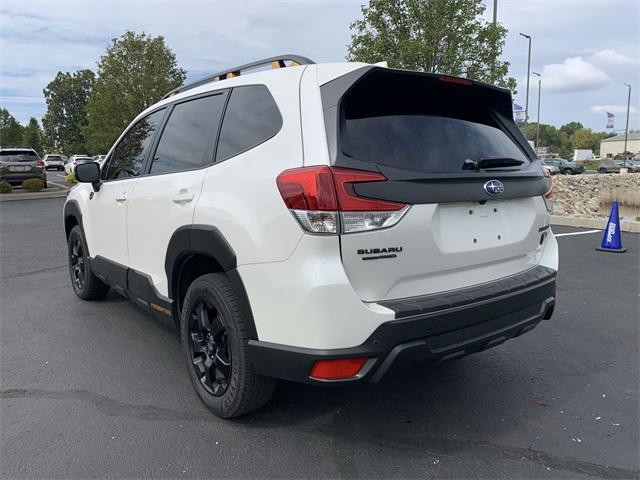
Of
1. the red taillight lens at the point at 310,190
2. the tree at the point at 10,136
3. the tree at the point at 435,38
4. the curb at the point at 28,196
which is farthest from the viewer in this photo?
Result: the tree at the point at 10,136

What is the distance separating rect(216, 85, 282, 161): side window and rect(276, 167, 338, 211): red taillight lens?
38 centimetres

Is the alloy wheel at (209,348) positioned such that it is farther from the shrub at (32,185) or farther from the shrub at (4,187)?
the shrub at (32,185)

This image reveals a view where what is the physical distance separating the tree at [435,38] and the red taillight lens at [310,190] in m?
13.1

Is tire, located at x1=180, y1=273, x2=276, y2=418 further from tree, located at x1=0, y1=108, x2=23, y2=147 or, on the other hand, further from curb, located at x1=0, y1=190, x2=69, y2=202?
tree, located at x1=0, y1=108, x2=23, y2=147

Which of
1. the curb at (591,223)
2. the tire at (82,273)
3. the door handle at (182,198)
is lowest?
the curb at (591,223)

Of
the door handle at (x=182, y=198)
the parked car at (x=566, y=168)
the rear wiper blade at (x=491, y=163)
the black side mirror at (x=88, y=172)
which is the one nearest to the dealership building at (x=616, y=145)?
the parked car at (x=566, y=168)

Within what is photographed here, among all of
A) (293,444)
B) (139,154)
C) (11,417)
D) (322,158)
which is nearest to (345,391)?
(293,444)

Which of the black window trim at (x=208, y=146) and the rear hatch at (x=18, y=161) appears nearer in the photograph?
the black window trim at (x=208, y=146)

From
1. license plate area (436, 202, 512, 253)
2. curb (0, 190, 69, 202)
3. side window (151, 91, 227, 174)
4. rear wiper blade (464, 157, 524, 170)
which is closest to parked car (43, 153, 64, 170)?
curb (0, 190, 69, 202)

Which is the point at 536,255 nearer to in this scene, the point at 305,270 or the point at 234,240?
the point at 305,270

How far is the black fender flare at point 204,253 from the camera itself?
257 cm

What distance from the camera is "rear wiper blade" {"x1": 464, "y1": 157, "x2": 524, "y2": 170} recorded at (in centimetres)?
273

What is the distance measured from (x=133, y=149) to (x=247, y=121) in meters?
1.80

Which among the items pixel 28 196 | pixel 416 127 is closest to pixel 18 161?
pixel 28 196
